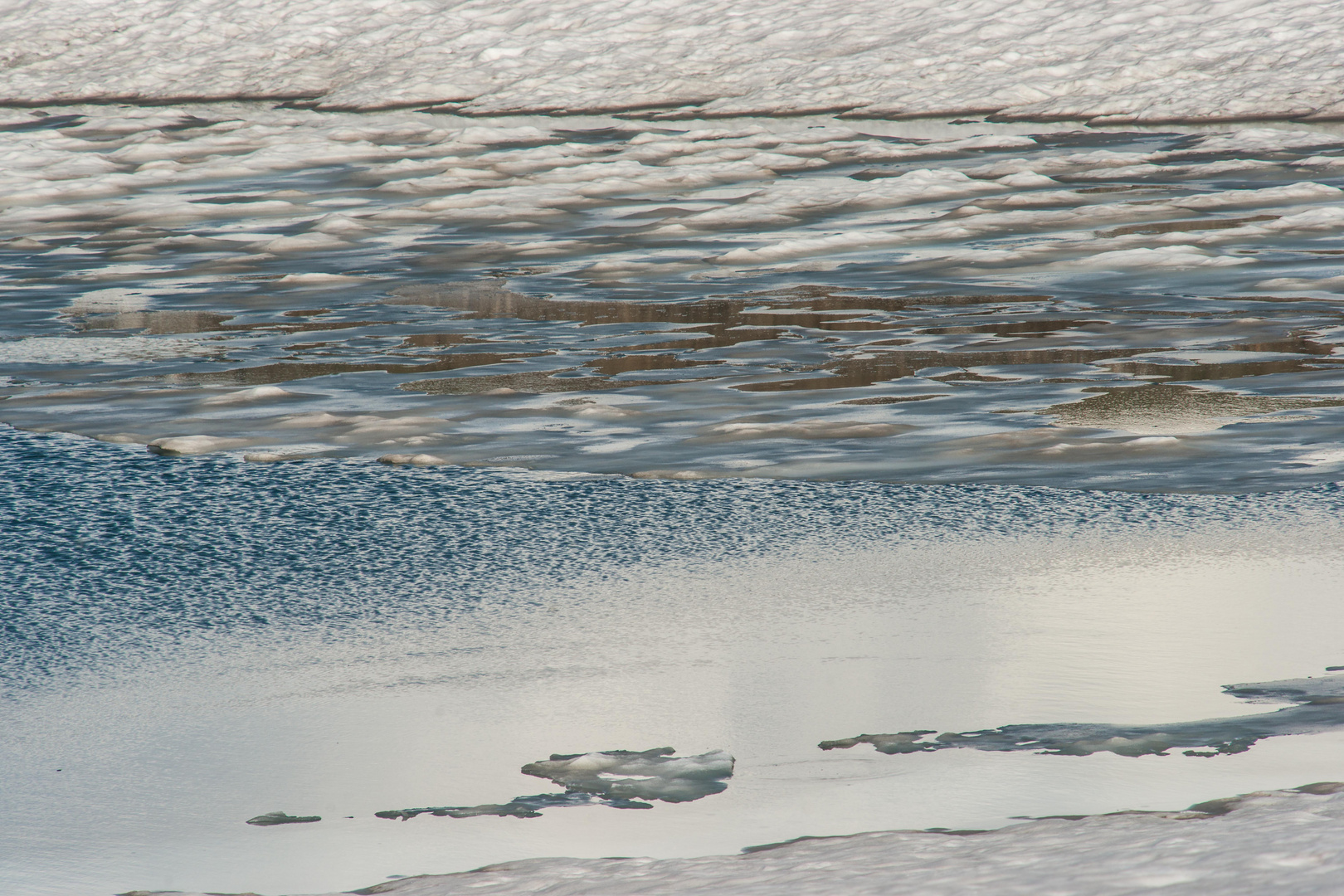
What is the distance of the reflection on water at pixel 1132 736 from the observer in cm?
198

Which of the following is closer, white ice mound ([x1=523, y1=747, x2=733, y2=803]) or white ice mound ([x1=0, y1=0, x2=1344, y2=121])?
white ice mound ([x1=523, y1=747, x2=733, y2=803])

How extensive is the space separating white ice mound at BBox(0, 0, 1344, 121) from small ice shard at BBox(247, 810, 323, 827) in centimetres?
916

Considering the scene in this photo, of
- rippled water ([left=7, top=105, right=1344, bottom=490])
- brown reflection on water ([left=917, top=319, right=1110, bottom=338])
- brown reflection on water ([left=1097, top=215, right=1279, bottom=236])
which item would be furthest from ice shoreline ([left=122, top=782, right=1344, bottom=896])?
brown reflection on water ([left=1097, top=215, right=1279, bottom=236])

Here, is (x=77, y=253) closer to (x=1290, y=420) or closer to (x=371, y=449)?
(x=371, y=449)

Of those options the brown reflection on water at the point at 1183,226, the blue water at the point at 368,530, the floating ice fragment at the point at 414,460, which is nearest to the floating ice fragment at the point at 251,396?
the blue water at the point at 368,530

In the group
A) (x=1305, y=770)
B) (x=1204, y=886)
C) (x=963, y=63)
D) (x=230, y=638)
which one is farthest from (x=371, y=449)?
(x=963, y=63)

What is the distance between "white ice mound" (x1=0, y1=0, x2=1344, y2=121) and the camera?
34.6ft

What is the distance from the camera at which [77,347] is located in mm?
5199

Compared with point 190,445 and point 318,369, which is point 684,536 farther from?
point 318,369

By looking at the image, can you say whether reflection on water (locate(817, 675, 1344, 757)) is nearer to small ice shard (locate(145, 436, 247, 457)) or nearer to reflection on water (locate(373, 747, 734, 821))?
reflection on water (locate(373, 747, 734, 821))

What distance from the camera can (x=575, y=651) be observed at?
2.43 metres

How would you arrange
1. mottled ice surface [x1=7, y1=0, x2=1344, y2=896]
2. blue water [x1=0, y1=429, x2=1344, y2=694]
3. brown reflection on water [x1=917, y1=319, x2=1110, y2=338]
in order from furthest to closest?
brown reflection on water [x1=917, y1=319, x2=1110, y2=338]
blue water [x1=0, y1=429, x2=1344, y2=694]
mottled ice surface [x1=7, y1=0, x2=1344, y2=896]

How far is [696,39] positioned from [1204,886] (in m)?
11.4

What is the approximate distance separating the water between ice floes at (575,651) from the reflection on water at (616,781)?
0.02 meters
